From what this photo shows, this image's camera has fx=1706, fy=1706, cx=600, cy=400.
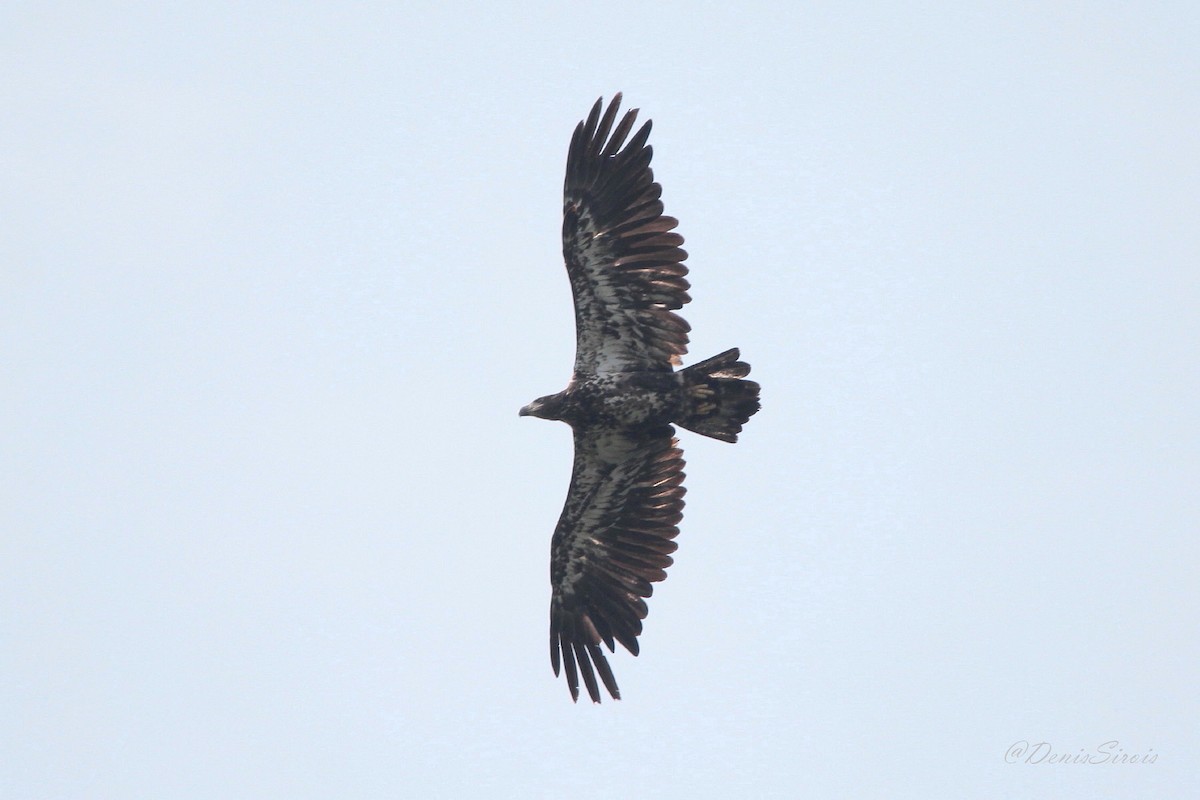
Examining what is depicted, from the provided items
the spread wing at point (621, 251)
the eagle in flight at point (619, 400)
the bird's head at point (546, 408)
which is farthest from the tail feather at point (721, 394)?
the bird's head at point (546, 408)

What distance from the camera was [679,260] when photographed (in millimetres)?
18578

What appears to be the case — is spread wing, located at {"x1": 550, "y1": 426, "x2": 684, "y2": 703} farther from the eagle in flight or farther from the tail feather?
the tail feather

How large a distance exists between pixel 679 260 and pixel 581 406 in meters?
1.95

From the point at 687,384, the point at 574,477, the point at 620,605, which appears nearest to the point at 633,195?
the point at 687,384

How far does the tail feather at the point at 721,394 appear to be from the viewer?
59.8 feet

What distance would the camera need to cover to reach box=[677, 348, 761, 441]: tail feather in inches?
717

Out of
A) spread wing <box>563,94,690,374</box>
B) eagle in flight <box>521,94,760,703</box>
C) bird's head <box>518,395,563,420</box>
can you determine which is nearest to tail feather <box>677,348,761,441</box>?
eagle in flight <box>521,94,760,703</box>

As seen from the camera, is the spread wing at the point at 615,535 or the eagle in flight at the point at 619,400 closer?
the eagle in flight at the point at 619,400

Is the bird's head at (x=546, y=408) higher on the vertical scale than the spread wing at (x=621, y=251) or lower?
lower

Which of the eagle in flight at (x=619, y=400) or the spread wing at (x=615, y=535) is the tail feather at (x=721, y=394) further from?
the spread wing at (x=615, y=535)

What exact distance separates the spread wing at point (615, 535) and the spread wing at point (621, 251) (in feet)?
3.51

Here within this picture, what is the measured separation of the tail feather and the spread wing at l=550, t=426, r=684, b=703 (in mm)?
886

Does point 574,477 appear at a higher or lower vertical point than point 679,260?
lower

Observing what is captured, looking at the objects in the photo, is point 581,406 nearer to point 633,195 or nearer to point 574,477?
point 574,477
